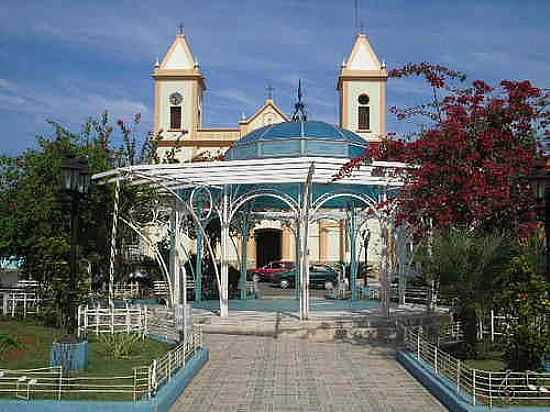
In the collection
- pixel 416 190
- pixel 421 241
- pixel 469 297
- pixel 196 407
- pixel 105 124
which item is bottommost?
pixel 196 407

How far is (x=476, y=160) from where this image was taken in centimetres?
1440

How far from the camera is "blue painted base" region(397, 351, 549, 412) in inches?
348

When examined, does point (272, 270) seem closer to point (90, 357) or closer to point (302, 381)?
point (90, 357)

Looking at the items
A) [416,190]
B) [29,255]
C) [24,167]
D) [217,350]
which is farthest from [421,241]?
[24,167]

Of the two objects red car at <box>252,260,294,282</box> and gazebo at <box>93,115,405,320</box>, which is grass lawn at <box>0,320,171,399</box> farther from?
red car at <box>252,260,294,282</box>

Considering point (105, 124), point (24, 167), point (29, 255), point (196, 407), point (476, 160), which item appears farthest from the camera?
point (105, 124)

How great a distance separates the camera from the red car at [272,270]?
130ft

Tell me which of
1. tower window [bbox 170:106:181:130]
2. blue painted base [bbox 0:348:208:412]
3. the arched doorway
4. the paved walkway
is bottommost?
the paved walkway

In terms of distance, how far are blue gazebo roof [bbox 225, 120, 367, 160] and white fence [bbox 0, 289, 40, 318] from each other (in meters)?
7.21

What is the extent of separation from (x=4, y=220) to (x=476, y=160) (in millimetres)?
12770

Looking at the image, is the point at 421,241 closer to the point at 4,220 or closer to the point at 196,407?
the point at 196,407

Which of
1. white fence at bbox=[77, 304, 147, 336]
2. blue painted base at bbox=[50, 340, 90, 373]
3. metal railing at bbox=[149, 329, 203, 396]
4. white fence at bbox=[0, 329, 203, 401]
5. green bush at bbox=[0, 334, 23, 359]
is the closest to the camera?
white fence at bbox=[0, 329, 203, 401]

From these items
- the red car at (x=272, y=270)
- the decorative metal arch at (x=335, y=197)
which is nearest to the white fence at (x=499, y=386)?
the decorative metal arch at (x=335, y=197)

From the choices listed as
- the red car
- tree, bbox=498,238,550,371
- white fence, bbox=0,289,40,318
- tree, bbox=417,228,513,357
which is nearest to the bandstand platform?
white fence, bbox=0,289,40,318
